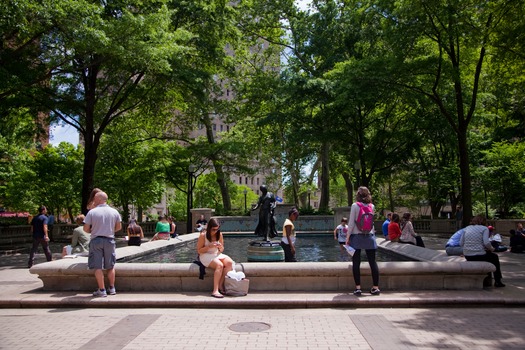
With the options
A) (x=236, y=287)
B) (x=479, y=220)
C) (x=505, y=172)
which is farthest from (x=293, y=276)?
(x=505, y=172)

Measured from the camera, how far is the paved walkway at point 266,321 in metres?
5.47

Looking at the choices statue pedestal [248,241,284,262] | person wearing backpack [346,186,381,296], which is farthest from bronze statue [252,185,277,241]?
person wearing backpack [346,186,381,296]

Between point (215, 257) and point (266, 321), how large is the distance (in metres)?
1.96

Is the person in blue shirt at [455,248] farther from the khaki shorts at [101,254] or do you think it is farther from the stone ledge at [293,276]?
the khaki shorts at [101,254]

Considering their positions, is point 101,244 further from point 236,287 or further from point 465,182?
point 465,182

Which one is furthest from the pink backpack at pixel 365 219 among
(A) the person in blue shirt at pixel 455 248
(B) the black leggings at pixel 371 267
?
(A) the person in blue shirt at pixel 455 248

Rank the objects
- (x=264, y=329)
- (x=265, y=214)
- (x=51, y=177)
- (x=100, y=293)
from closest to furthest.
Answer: (x=264, y=329) → (x=100, y=293) → (x=265, y=214) → (x=51, y=177)

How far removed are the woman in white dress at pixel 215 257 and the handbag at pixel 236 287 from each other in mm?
189

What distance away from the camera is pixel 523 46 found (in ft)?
45.6

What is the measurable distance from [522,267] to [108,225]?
37.3 ft

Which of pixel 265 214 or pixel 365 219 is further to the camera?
pixel 265 214

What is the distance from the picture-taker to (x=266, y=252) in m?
10.4

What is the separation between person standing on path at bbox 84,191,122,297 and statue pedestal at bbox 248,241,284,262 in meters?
3.55

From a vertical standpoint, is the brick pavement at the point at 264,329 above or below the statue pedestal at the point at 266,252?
below
